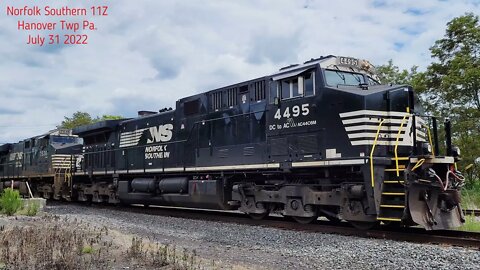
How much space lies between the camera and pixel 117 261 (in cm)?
626

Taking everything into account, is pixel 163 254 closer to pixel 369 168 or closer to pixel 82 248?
pixel 82 248

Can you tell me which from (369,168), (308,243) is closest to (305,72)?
(369,168)

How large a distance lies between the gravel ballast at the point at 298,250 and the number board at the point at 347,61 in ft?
13.0

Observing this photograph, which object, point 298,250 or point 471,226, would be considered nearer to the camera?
point 298,250

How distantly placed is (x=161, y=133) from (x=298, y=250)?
30.0ft

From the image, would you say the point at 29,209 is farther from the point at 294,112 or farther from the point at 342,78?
the point at 342,78

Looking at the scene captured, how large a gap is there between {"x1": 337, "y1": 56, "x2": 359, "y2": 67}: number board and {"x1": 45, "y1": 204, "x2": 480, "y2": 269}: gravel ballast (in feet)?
13.0

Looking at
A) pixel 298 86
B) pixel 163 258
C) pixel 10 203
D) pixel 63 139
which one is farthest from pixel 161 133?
pixel 63 139

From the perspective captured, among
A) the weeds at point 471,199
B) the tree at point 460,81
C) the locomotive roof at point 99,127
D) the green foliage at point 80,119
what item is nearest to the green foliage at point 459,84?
the tree at point 460,81

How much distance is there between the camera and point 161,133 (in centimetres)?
1523

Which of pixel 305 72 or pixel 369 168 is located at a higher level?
pixel 305 72

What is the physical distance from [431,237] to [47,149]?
20.1 m

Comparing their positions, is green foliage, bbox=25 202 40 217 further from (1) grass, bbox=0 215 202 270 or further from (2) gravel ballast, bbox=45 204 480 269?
(1) grass, bbox=0 215 202 270

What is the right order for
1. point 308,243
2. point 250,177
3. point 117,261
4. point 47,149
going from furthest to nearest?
point 47,149, point 250,177, point 308,243, point 117,261
